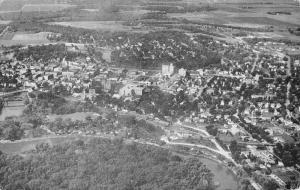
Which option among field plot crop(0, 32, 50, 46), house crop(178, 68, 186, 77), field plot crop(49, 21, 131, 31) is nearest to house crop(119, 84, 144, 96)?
house crop(178, 68, 186, 77)

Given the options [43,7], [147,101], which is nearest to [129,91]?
[147,101]

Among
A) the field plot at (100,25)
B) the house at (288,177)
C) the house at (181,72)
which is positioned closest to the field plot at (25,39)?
the field plot at (100,25)

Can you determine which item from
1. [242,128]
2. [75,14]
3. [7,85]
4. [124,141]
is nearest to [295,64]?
[242,128]

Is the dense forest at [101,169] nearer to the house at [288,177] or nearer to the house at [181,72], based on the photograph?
the house at [288,177]

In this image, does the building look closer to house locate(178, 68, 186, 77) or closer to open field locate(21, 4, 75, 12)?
house locate(178, 68, 186, 77)

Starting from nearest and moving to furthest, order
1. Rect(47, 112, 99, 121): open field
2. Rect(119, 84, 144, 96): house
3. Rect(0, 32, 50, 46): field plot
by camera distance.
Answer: Rect(47, 112, 99, 121): open field → Rect(119, 84, 144, 96): house → Rect(0, 32, 50, 46): field plot
